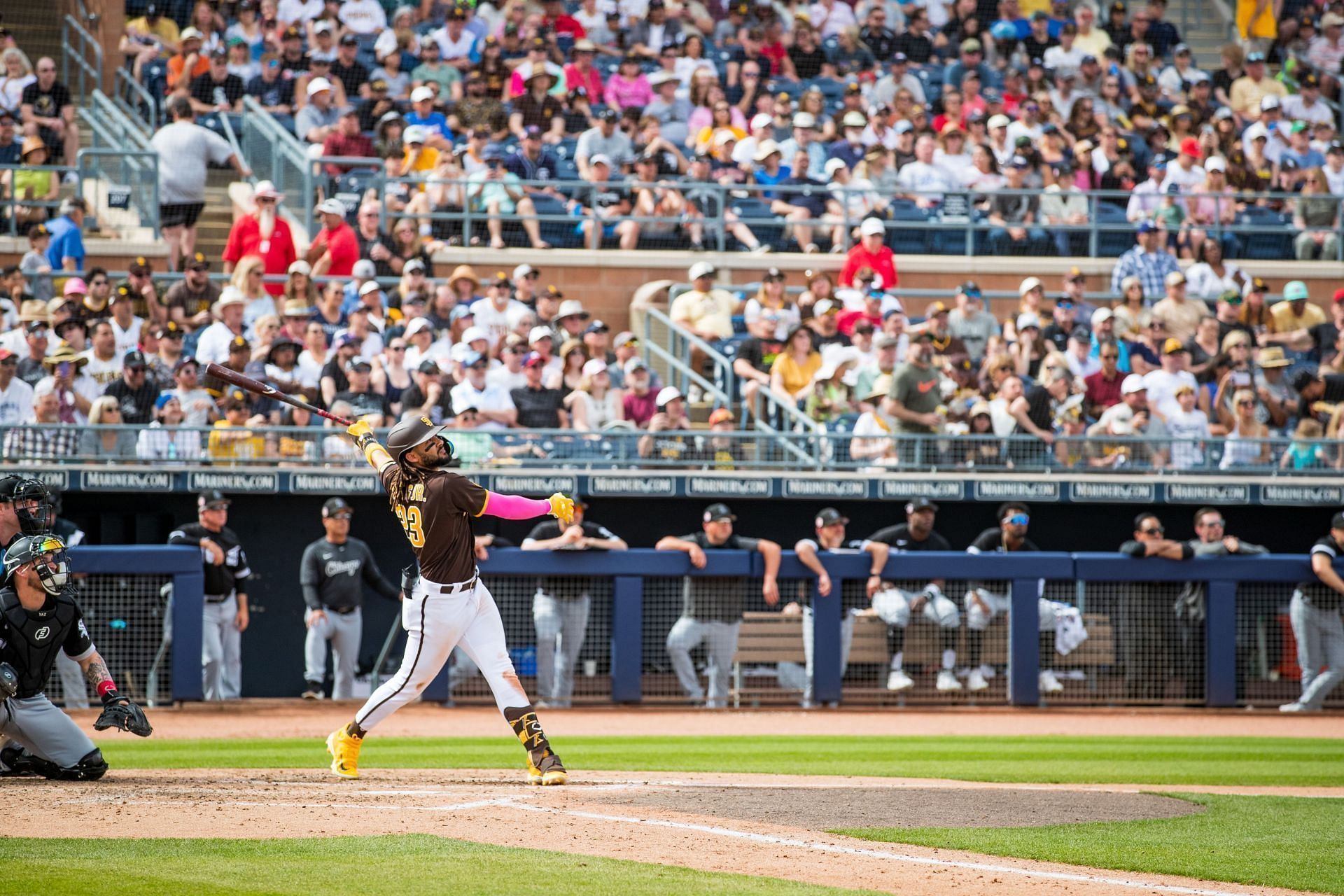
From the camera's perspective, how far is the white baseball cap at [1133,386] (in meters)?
15.3

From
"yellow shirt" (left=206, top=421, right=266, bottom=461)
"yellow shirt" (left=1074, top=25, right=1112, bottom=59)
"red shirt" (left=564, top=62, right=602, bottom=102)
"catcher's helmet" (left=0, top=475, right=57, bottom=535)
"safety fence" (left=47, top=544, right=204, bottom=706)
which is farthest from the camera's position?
"yellow shirt" (left=1074, top=25, right=1112, bottom=59)

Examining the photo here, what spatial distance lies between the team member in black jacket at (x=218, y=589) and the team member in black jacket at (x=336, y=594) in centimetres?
55

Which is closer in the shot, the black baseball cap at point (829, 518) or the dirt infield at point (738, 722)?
the dirt infield at point (738, 722)

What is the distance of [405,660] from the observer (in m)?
9.03

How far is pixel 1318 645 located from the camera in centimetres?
1436

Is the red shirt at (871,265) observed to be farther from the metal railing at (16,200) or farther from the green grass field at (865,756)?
the metal railing at (16,200)

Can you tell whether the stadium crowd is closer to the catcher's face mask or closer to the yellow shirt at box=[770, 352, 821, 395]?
the yellow shirt at box=[770, 352, 821, 395]

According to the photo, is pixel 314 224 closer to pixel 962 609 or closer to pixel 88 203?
pixel 88 203

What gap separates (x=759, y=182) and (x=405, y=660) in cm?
1091

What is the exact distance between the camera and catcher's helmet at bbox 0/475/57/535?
364 inches

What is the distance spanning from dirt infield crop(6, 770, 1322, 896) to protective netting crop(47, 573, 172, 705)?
381 centimetres

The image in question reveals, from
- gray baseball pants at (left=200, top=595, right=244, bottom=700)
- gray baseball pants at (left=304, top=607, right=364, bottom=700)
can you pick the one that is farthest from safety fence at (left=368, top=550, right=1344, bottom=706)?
gray baseball pants at (left=200, top=595, right=244, bottom=700)

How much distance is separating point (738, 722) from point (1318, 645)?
16.8 feet

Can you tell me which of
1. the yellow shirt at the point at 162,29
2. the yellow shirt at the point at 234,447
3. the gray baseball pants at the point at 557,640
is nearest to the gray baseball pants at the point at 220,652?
the yellow shirt at the point at 234,447
